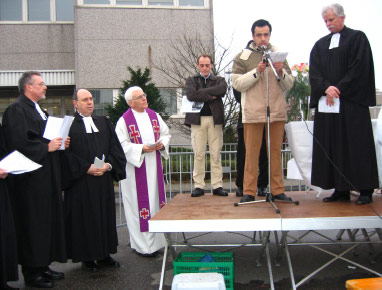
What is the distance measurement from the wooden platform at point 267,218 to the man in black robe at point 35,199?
1.16 meters

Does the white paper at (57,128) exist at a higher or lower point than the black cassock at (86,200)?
higher

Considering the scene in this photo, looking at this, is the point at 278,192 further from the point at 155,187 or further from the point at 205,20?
the point at 205,20

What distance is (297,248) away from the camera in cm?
557

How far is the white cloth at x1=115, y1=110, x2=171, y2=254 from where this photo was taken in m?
5.27

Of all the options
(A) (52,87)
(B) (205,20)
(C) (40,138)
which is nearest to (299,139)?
(C) (40,138)

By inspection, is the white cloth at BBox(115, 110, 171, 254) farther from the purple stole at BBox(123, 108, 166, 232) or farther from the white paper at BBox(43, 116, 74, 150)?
the white paper at BBox(43, 116, 74, 150)

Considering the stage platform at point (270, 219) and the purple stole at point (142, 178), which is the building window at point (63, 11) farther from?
the stage platform at point (270, 219)

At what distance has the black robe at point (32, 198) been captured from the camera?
412 centimetres

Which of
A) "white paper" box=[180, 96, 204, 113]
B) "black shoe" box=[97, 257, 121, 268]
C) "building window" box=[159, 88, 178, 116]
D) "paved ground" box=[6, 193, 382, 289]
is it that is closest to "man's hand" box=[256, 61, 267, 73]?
"white paper" box=[180, 96, 204, 113]

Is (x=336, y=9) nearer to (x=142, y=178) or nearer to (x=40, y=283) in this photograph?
(x=142, y=178)

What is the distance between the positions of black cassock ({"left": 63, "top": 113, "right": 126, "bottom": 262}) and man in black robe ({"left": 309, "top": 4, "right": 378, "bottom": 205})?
7.72ft

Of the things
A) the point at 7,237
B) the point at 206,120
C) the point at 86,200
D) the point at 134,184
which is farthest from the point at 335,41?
the point at 7,237

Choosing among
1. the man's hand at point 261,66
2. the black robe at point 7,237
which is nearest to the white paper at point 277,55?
the man's hand at point 261,66

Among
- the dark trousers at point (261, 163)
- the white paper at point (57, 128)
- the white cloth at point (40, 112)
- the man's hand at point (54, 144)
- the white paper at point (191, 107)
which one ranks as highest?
the white paper at point (191, 107)
